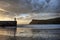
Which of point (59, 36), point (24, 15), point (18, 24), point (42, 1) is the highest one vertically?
point (42, 1)

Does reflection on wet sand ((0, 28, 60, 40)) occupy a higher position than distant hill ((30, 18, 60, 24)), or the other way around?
distant hill ((30, 18, 60, 24))

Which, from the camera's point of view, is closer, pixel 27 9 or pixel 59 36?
pixel 59 36

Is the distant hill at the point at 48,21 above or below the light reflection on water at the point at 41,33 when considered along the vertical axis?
above

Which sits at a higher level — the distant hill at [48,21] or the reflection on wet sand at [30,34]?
the distant hill at [48,21]

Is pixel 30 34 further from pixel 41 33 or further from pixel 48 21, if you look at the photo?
pixel 48 21

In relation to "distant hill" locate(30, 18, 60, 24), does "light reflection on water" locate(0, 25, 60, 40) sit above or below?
below

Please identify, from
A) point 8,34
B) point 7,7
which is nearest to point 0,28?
point 8,34

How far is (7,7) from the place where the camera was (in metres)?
1.55

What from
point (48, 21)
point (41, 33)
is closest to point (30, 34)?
point (41, 33)

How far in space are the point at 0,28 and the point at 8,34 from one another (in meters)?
0.12

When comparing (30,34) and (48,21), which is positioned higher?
(48,21)

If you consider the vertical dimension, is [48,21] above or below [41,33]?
above

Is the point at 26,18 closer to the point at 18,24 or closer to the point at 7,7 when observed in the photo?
the point at 18,24

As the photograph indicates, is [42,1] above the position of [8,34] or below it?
above
